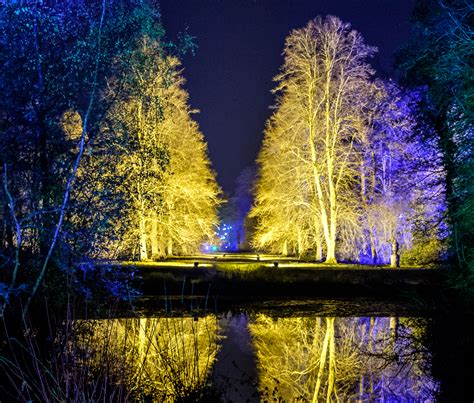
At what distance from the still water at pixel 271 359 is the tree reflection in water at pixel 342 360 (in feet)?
0.05

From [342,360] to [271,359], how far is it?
4.15 feet

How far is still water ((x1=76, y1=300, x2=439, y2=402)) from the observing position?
609 cm

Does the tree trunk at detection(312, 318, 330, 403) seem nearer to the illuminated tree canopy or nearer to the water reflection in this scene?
the water reflection

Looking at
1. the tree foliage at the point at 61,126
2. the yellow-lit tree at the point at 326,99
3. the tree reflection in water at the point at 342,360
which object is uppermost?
the yellow-lit tree at the point at 326,99

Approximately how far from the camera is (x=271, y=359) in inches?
343

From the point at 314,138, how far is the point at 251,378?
17339mm

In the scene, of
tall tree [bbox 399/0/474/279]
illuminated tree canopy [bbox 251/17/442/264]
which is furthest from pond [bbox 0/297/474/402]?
illuminated tree canopy [bbox 251/17/442/264]

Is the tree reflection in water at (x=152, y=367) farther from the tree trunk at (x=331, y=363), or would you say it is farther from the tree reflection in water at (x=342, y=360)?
the tree trunk at (x=331, y=363)

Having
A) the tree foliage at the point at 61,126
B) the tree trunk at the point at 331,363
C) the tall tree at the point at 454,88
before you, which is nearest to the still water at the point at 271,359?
the tree trunk at the point at 331,363

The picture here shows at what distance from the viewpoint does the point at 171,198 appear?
2416 centimetres

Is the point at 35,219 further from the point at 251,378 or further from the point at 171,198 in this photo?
the point at 171,198

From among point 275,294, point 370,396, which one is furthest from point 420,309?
point 370,396

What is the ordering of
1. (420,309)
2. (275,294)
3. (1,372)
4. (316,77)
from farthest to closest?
(316,77) < (275,294) < (420,309) < (1,372)

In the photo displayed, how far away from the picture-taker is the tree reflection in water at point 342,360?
22.3 ft
